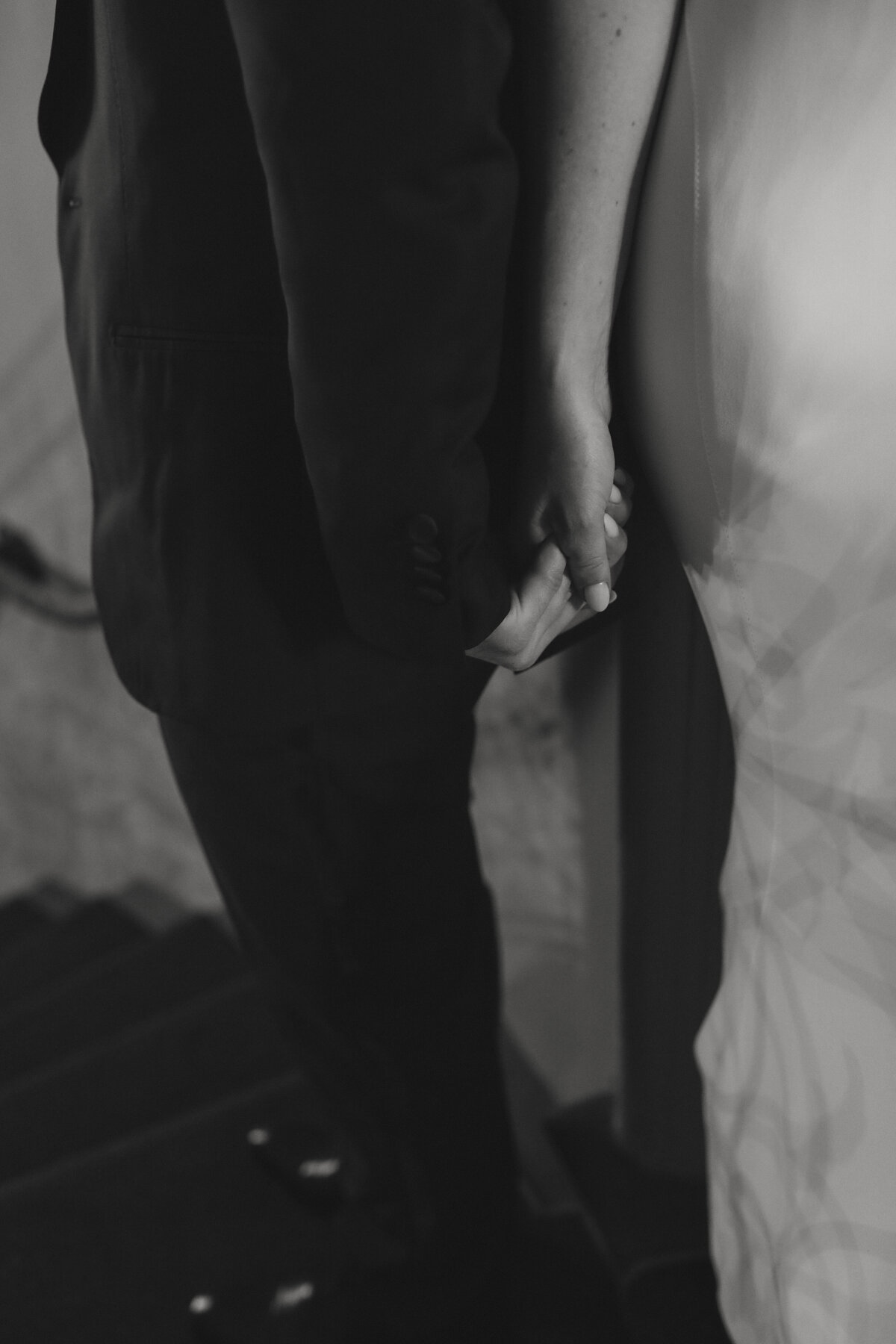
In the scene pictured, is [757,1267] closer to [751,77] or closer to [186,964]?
[751,77]

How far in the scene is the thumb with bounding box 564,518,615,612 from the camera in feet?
2.44

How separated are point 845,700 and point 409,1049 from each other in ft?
1.80

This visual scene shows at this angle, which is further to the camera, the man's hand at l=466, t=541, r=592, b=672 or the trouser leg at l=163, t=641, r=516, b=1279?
the trouser leg at l=163, t=641, r=516, b=1279

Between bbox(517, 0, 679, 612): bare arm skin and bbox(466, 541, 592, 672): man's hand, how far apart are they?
1 cm

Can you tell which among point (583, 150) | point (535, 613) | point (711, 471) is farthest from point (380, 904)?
point (583, 150)

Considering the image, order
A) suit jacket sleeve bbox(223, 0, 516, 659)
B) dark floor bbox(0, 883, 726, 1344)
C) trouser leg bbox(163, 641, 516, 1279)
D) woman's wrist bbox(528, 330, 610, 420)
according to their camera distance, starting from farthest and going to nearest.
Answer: dark floor bbox(0, 883, 726, 1344), trouser leg bbox(163, 641, 516, 1279), woman's wrist bbox(528, 330, 610, 420), suit jacket sleeve bbox(223, 0, 516, 659)

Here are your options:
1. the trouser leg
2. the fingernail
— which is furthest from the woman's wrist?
the trouser leg

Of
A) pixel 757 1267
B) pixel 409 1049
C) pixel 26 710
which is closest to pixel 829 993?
pixel 757 1267

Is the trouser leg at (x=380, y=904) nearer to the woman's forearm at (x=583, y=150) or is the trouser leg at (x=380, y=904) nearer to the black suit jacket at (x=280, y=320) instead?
the black suit jacket at (x=280, y=320)

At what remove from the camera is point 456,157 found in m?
0.59

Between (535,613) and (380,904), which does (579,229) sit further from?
(380,904)

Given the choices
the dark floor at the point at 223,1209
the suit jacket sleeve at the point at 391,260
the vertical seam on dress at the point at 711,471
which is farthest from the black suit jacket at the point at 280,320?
the dark floor at the point at 223,1209

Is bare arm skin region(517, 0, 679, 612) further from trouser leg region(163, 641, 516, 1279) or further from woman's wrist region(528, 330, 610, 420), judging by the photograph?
trouser leg region(163, 641, 516, 1279)

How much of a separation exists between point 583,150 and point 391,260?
0.50ft
